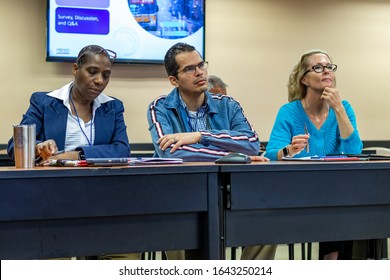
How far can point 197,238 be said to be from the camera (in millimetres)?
1495

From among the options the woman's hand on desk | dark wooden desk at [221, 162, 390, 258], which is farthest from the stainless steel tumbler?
dark wooden desk at [221, 162, 390, 258]

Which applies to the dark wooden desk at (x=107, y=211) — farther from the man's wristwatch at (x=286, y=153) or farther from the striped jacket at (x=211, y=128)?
the man's wristwatch at (x=286, y=153)

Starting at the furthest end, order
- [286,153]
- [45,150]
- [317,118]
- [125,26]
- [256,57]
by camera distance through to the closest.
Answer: [256,57] → [125,26] → [317,118] → [286,153] → [45,150]

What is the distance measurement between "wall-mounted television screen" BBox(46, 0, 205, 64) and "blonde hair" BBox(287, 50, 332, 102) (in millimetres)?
1250

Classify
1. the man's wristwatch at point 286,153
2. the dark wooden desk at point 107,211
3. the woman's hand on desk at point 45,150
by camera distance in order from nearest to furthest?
the dark wooden desk at point 107,211 → the woman's hand on desk at point 45,150 → the man's wristwatch at point 286,153

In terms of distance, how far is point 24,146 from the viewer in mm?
1594

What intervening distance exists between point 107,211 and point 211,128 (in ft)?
3.30

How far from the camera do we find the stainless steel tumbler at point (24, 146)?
1.57 metres

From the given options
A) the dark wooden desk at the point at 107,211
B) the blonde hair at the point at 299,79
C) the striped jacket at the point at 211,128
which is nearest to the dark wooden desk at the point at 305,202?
the dark wooden desk at the point at 107,211

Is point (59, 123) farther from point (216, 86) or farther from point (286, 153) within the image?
point (216, 86)

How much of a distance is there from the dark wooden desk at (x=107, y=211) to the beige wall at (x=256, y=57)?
7.51 ft

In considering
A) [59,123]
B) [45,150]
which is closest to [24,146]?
[45,150]

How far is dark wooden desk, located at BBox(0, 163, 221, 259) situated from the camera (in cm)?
133

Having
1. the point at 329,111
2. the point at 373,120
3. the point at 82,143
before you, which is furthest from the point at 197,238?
the point at 373,120
